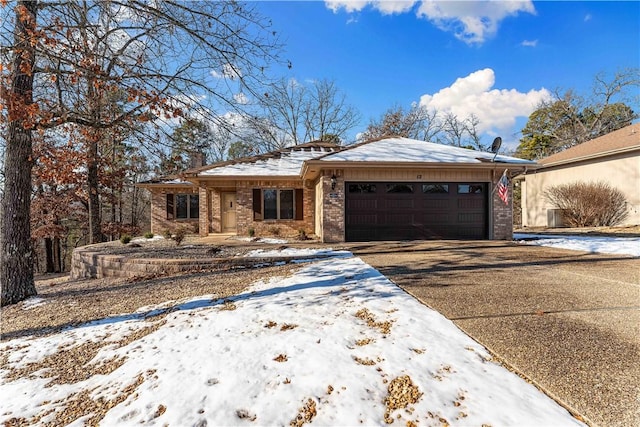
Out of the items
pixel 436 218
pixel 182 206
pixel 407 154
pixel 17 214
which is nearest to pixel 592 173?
pixel 436 218

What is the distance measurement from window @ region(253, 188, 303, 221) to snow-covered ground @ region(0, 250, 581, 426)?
351 inches

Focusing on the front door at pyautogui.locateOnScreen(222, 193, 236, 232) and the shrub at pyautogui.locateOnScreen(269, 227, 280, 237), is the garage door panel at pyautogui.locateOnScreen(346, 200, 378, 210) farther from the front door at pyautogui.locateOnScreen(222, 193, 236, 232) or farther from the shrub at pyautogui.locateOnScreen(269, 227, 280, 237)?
Result: the front door at pyautogui.locateOnScreen(222, 193, 236, 232)

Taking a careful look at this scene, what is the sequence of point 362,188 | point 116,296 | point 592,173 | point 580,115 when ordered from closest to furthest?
point 116,296, point 362,188, point 592,173, point 580,115

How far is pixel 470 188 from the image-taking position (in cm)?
1044

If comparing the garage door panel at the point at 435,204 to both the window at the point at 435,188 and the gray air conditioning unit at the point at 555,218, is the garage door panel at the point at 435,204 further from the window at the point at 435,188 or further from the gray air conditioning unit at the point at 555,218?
the gray air conditioning unit at the point at 555,218

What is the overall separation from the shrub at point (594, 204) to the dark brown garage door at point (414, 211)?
814 cm

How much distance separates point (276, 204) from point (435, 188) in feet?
20.9

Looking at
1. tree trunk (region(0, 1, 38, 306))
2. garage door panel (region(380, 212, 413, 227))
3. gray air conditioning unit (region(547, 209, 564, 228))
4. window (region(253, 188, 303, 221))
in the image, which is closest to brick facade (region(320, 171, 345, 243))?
garage door panel (region(380, 212, 413, 227))

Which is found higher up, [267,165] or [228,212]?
[267,165]

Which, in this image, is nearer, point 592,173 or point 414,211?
point 414,211

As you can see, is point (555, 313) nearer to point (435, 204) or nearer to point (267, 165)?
point (435, 204)

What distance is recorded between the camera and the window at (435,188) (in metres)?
10.3

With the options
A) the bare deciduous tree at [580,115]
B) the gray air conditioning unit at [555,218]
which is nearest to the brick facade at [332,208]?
the gray air conditioning unit at [555,218]

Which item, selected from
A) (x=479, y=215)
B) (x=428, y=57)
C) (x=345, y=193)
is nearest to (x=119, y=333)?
(x=345, y=193)
